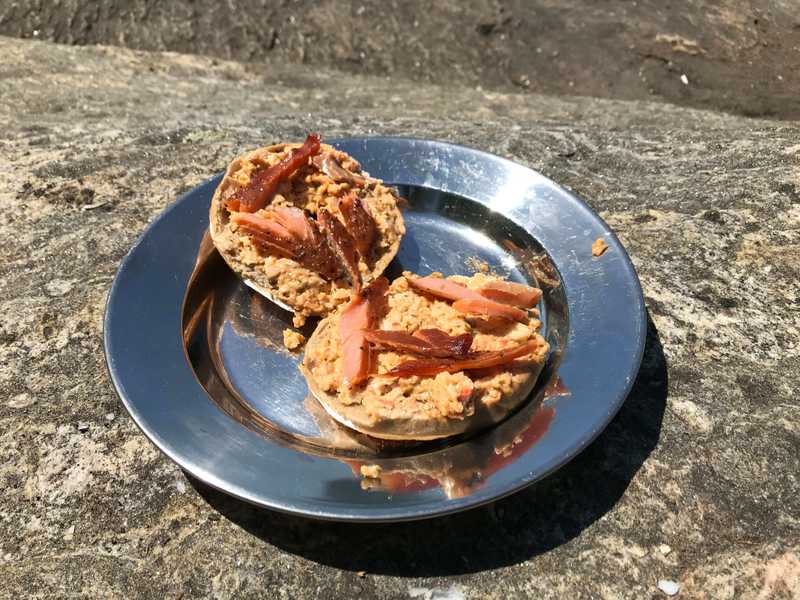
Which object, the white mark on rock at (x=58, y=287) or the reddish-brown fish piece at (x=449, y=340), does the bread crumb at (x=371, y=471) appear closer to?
the reddish-brown fish piece at (x=449, y=340)

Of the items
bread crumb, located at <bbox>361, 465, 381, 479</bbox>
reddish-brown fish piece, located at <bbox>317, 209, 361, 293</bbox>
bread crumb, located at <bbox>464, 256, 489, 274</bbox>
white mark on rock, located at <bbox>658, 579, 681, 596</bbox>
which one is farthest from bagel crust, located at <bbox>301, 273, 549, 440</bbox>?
white mark on rock, located at <bbox>658, 579, 681, 596</bbox>

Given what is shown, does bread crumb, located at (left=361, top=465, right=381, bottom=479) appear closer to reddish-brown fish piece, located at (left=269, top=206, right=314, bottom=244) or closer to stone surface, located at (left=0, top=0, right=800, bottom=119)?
reddish-brown fish piece, located at (left=269, top=206, right=314, bottom=244)

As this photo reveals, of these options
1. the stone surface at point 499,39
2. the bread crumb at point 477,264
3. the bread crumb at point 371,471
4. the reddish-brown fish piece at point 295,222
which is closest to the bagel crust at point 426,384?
the bread crumb at point 371,471

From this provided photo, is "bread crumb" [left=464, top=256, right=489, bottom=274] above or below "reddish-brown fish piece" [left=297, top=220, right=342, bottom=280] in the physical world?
below

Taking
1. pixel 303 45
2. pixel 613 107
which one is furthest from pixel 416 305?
pixel 303 45

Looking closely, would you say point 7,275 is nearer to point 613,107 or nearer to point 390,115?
point 390,115

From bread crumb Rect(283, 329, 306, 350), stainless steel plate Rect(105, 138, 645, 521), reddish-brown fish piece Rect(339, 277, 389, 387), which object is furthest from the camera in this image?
bread crumb Rect(283, 329, 306, 350)
